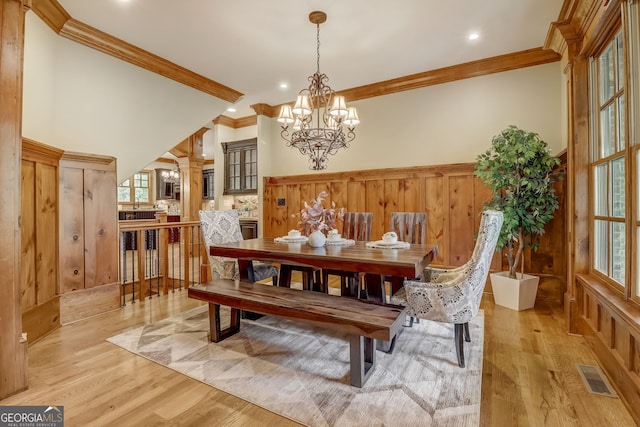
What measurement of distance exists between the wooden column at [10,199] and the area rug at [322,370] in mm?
710

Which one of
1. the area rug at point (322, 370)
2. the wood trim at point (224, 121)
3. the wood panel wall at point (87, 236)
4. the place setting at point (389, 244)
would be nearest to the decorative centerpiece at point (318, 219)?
the place setting at point (389, 244)

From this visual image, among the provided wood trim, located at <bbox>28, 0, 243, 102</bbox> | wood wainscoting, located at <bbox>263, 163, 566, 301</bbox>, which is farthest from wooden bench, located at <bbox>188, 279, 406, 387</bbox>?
wood trim, located at <bbox>28, 0, 243, 102</bbox>

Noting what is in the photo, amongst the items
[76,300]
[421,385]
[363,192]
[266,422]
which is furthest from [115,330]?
[363,192]

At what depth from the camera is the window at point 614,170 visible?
5.96ft

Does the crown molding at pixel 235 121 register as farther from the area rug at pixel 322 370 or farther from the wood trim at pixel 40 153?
the area rug at pixel 322 370

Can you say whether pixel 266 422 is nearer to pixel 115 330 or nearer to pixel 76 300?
pixel 115 330

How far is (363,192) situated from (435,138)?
4.20 feet

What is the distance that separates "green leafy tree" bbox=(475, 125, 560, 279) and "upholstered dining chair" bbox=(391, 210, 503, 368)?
1406mm

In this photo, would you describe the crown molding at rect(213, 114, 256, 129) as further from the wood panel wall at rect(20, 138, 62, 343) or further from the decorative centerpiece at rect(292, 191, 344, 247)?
the decorative centerpiece at rect(292, 191, 344, 247)

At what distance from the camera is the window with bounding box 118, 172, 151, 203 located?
1122cm

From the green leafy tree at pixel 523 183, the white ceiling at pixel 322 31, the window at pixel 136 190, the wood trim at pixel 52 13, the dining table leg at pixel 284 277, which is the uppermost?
the white ceiling at pixel 322 31

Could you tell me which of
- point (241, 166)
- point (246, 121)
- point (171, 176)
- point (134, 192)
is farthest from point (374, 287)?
point (134, 192)

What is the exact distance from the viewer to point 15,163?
1855mm

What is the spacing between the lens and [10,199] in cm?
183
